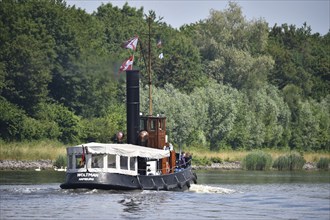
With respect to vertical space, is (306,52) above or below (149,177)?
above

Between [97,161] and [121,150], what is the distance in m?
1.59

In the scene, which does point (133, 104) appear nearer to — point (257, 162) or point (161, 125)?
point (161, 125)

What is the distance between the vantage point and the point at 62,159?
106125 millimetres

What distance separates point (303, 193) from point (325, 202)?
825 centimetres

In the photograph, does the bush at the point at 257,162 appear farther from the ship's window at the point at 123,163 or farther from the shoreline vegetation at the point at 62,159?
the ship's window at the point at 123,163

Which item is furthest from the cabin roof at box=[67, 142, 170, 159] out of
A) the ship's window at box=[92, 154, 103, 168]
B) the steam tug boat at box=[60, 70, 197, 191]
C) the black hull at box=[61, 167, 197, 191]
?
the black hull at box=[61, 167, 197, 191]

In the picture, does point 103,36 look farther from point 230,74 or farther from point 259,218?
point 259,218

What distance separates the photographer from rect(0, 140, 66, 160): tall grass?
113 meters

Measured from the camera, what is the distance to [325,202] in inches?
2576

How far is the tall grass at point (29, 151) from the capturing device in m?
113

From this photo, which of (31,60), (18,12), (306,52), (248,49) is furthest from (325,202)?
(306,52)

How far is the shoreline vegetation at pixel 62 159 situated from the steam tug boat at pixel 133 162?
31.7 m

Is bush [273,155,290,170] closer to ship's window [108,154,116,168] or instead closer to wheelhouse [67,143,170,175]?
wheelhouse [67,143,170,175]

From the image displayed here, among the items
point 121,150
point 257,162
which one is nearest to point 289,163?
point 257,162
